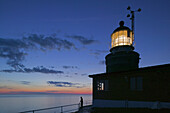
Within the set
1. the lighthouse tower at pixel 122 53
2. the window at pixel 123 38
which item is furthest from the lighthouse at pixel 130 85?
the window at pixel 123 38

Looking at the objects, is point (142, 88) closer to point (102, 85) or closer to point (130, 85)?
point (130, 85)

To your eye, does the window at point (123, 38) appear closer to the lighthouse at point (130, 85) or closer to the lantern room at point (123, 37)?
the lantern room at point (123, 37)

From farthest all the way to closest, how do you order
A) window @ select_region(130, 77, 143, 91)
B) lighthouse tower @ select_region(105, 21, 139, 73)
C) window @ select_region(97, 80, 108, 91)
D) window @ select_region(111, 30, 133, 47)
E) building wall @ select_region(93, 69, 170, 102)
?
window @ select_region(111, 30, 133, 47)
lighthouse tower @ select_region(105, 21, 139, 73)
window @ select_region(97, 80, 108, 91)
window @ select_region(130, 77, 143, 91)
building wall @ select_region(93, 69, 170, 102)

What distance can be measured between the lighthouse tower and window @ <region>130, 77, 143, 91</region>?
5.42 metres

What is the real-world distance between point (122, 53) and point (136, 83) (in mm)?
6905

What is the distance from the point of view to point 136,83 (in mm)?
12500

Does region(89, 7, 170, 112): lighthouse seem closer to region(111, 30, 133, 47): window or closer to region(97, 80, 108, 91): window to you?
region(97, 80, 108, 91): window

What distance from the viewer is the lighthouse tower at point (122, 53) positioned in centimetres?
1819

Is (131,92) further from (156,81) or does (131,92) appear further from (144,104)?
(156,81)

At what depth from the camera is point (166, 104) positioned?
10.5 metres

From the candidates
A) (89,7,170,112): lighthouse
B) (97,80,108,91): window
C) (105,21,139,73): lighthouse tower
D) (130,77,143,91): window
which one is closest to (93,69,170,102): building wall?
(89,7,170,112): lighthouse

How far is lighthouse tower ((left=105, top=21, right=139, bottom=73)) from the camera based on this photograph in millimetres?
18188

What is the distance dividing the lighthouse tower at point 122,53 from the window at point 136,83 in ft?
17.8

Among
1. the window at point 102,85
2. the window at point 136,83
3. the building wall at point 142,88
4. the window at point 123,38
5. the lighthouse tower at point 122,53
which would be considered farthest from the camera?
the window at point 123,38
